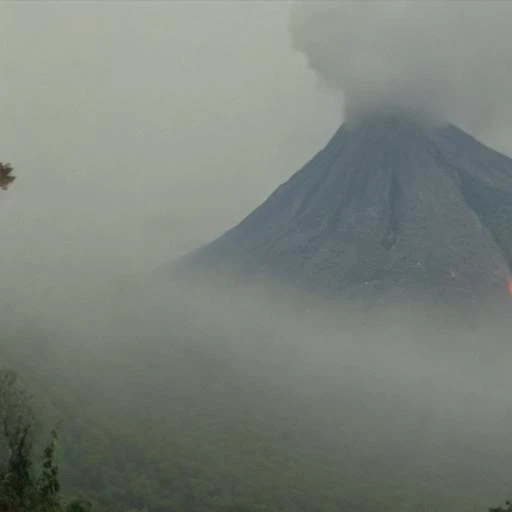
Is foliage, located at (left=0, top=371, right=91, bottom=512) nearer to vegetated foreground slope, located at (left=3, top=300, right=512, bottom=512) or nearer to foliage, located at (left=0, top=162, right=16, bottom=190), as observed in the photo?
foliage, located at (left=0, top=162, right=16, bottom=190)

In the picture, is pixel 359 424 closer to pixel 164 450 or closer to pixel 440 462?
pixel 440 462

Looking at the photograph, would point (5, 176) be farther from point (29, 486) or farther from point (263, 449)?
point (263, 449)

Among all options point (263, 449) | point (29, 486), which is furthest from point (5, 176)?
point (263, 449)

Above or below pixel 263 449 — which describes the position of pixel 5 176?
below

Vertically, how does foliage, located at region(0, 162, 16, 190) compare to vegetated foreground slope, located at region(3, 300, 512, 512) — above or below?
below

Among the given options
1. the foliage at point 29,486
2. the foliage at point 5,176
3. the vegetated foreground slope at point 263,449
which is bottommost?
the foliage at point 29,486

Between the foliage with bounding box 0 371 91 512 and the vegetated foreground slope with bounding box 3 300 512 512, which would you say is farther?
the vegetated foreground slope with bounding box 3 300 512 512

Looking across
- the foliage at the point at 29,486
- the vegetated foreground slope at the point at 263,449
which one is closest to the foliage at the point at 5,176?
the foliage at the point at 29,486

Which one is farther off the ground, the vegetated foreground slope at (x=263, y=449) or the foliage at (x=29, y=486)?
the vegetated foreground slope at (x=263, y=449)

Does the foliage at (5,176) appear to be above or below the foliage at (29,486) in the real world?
above

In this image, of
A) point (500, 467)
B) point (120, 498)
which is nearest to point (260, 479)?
point (120, 498)

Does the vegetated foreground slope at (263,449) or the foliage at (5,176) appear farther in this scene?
the vegetated foreground slope at (263,449)

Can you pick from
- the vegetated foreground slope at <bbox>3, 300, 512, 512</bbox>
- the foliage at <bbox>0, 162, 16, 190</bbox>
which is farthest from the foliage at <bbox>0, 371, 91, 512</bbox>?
the vegetated foreground slope at <bbox>3, 300, 512, 512</bbox>

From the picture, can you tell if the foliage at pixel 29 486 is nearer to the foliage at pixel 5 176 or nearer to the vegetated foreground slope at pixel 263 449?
the foliage at pixel 5 176
